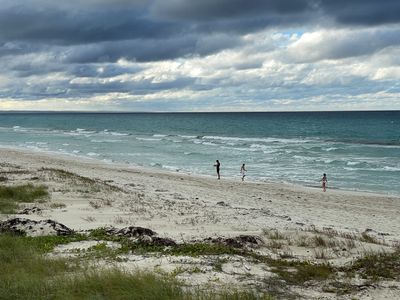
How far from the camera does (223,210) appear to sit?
57.5 feet

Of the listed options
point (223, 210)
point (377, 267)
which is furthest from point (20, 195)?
point (377, 267)

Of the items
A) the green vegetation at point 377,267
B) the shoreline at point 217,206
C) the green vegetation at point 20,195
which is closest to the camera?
the green vegetation at point 377,267

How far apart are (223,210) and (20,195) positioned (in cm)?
747

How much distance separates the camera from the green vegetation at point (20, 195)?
15.7 meters

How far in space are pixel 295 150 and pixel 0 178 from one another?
37.5 meters

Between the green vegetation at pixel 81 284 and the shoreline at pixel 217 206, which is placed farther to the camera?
the shoreline at pixel 217 206

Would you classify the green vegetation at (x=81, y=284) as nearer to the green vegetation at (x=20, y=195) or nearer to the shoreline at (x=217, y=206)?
the shoreline at (x=217, y=206)

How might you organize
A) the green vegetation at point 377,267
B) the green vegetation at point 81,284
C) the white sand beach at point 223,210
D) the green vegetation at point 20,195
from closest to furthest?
the green vegetation at point 81,284, the green vegetation at point 377,267, the white sand beach at point 223,210, the green vegetation at point 20,195

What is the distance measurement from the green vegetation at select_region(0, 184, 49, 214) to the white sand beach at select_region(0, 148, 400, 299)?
0.60 meters

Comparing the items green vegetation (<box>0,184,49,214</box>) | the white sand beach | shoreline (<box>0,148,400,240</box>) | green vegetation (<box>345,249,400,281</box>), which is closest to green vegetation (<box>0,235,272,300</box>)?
the white sand beach

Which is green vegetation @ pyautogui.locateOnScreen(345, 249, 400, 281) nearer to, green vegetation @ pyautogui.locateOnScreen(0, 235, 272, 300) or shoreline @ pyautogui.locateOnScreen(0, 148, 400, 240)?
green vegetation @ pyautogui.locateOnScreen(0, 235, 272, 300)

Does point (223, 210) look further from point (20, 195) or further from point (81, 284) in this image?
point (81, 284)

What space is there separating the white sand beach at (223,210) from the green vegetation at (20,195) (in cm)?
60

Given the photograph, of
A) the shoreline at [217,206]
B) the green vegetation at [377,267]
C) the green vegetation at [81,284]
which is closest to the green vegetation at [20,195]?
the shoreline at [217,206]
